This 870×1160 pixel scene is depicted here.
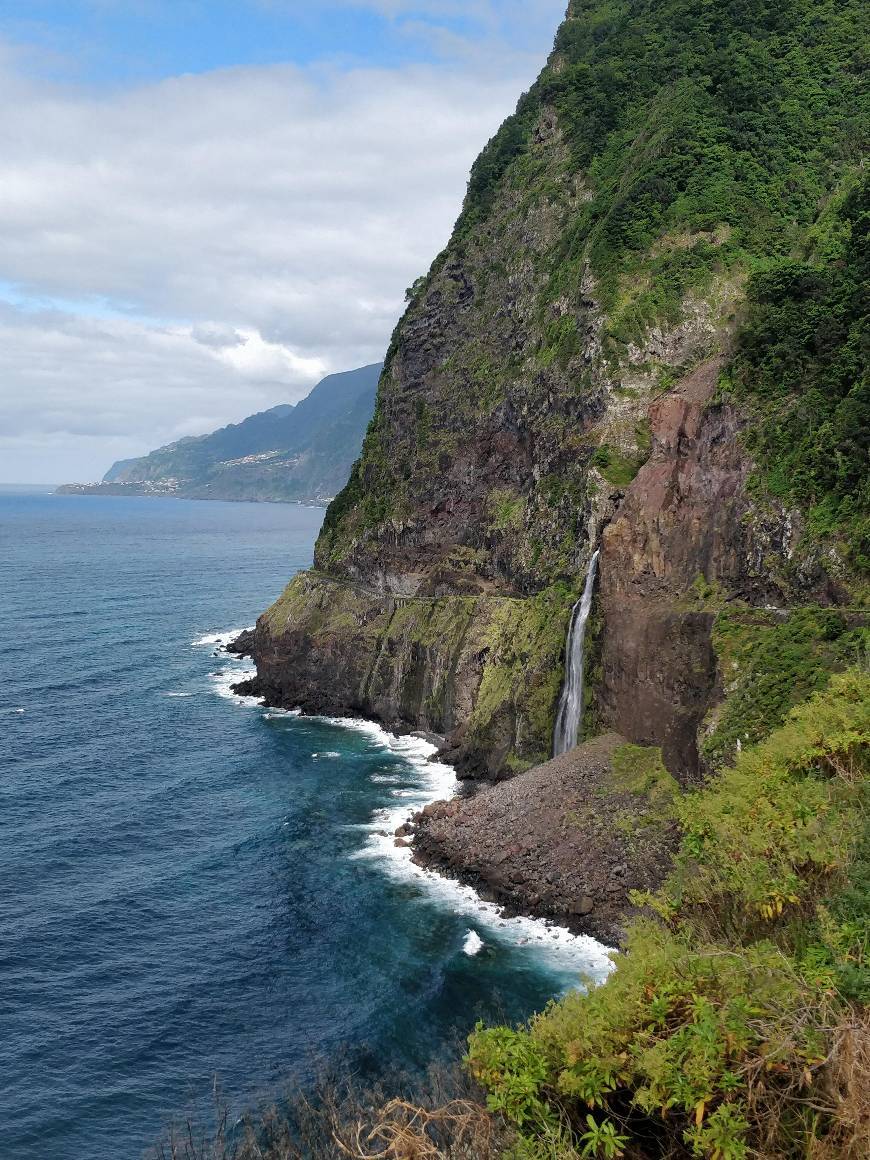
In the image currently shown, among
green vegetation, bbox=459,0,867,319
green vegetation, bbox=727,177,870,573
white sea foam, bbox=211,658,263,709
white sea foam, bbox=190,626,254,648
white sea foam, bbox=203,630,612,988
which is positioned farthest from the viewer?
white sea foam, bbox=190,626,254,648

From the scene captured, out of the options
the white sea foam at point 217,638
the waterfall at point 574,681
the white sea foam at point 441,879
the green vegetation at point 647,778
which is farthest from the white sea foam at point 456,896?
the white sea foam at point 217,638

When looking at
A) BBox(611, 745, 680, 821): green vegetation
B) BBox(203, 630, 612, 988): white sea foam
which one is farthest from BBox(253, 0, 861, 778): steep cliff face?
BBox(203, 630, 612, 988): white sea foam

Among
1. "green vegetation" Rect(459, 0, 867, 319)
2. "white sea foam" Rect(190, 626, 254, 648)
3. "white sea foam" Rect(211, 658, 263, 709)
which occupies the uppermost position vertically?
"green vegetation" Rect(459, 0, 867, 319)

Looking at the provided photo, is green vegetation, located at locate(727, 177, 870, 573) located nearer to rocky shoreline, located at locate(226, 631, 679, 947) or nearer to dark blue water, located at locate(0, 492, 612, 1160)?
rocky shoreline, located at locate(226, 631, 679, 947)

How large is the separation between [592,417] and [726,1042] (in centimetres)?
6148

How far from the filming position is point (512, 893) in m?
49.4

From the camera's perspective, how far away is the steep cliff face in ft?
190

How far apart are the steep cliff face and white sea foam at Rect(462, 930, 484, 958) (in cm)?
1550

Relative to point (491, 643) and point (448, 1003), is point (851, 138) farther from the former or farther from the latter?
point (448, 1003)

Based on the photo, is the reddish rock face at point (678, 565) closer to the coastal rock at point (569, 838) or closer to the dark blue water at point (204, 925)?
the coastal rock at point (569, 838)

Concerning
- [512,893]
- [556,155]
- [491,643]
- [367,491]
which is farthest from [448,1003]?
[556,155]

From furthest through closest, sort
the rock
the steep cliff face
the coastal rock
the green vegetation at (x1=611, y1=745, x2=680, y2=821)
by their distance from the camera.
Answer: the steep cliff face < the green vegetation at (x1=611, y1=745, x2=680, y2=821) < the coastal rock < the rock

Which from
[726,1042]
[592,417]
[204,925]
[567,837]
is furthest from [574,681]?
[726,1042]

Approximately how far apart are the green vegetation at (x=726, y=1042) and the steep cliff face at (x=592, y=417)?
27.5 m
